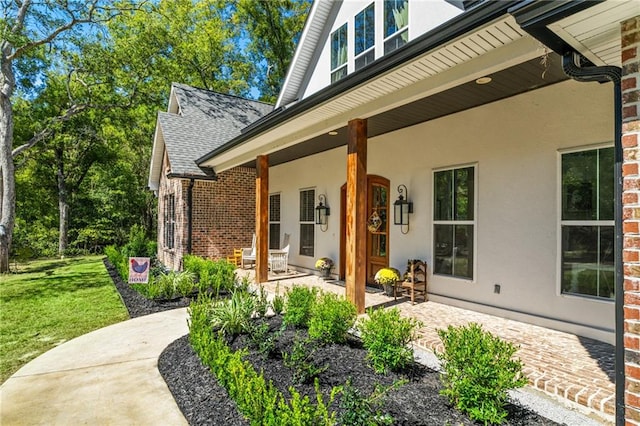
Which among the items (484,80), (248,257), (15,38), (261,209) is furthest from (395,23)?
(15,38)

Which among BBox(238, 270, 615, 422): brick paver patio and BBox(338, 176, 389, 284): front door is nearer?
BBox(238, 270, 615, 422): brick paver patio

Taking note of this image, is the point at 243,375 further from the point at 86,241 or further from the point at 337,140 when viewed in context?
the point at 86,241

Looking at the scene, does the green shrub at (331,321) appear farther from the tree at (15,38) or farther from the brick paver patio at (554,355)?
the tree at (15,38)

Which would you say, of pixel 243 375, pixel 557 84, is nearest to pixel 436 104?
pixel 557 84

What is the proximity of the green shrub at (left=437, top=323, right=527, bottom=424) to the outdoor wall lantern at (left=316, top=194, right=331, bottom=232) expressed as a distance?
6386 mm

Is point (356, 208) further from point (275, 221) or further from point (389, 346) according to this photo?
point (275, 221)

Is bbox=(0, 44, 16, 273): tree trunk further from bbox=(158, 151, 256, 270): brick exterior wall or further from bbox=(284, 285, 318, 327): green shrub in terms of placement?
bbox=(284, 285, 318, 327): green shrub

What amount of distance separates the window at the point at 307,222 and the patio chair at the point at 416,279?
3914mm

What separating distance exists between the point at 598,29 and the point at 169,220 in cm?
1268

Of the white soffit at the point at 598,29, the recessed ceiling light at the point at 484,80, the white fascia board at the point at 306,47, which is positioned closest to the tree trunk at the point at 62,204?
the white fascia board at the point at 306,47

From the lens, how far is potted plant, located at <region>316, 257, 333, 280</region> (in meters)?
8.88

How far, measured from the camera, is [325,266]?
8.86 m

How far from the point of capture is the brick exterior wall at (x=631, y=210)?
2.12 m

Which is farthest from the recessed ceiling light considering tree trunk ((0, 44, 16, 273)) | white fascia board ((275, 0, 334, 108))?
tree trunk ((0, 44, 16, 273))
